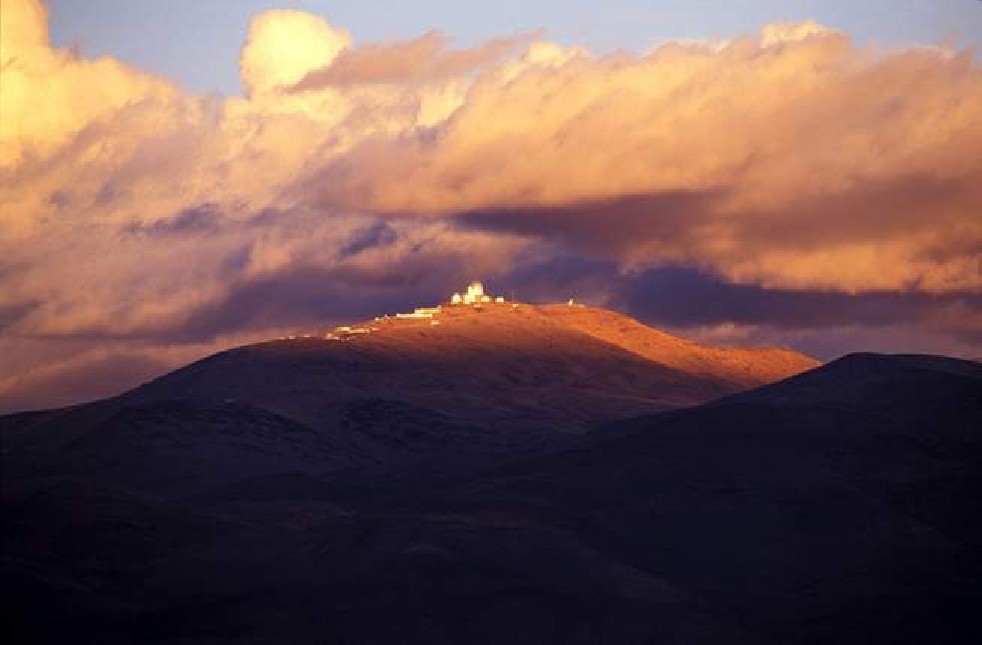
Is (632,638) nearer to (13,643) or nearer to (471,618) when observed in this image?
(471,618)

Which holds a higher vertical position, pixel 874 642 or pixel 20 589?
pixel 20 589

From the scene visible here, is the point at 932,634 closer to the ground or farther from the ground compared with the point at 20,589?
closer to the ground

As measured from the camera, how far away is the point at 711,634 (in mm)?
197875

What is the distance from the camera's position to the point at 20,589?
199 metres

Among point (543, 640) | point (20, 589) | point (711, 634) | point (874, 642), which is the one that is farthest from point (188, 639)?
point (874, 642)

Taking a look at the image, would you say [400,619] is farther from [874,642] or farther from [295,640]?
Result: [874,642]

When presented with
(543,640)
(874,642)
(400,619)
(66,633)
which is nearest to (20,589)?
(66,633)

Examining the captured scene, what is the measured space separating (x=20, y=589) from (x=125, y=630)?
12.3 m

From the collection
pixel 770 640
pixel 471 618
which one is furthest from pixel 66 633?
pixel 770 640

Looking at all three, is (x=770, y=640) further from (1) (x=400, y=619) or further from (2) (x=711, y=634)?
(1) (x=400, y=619)

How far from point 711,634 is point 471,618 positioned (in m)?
24.5

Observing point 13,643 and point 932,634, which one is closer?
point 13,643

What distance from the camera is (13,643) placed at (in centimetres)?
18775

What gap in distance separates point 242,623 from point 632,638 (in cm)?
3932
